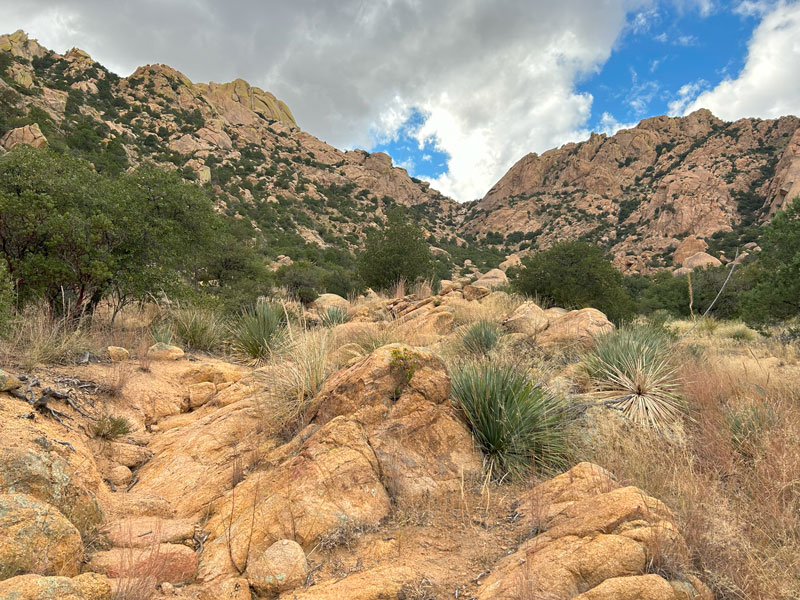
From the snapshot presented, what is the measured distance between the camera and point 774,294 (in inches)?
481

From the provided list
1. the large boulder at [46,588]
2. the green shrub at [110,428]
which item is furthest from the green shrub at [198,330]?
the large boulder at [46,588]

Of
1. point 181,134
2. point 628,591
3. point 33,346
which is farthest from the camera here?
point 181,134

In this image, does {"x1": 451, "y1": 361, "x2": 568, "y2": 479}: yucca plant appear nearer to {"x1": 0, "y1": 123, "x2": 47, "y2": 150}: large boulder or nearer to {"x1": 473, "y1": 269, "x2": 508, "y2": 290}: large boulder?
{"x1": 473, "y1": 269, "x2": 508, "y2": 290}: large boulder

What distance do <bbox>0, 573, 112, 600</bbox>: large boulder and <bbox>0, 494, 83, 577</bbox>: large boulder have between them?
0.26 metres

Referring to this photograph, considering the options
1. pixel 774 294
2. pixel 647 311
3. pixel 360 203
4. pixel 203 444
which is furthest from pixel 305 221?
pixel 203 444

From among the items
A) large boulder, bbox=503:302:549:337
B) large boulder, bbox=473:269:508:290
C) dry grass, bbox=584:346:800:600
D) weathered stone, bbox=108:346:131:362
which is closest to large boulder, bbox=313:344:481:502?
dry grass, bbox=584:346:800:600

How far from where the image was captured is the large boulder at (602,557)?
6.26ft

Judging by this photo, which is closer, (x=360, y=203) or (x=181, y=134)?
(x=181, y=134)

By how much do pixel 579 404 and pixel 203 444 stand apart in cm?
399

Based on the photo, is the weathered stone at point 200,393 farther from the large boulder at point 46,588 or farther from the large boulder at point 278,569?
the large boulder at point 46,588

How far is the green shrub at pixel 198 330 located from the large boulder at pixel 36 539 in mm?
7091

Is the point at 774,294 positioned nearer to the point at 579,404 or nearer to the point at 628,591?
the point at 579,404

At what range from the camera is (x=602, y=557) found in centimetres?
206

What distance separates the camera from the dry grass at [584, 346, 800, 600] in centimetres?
205
